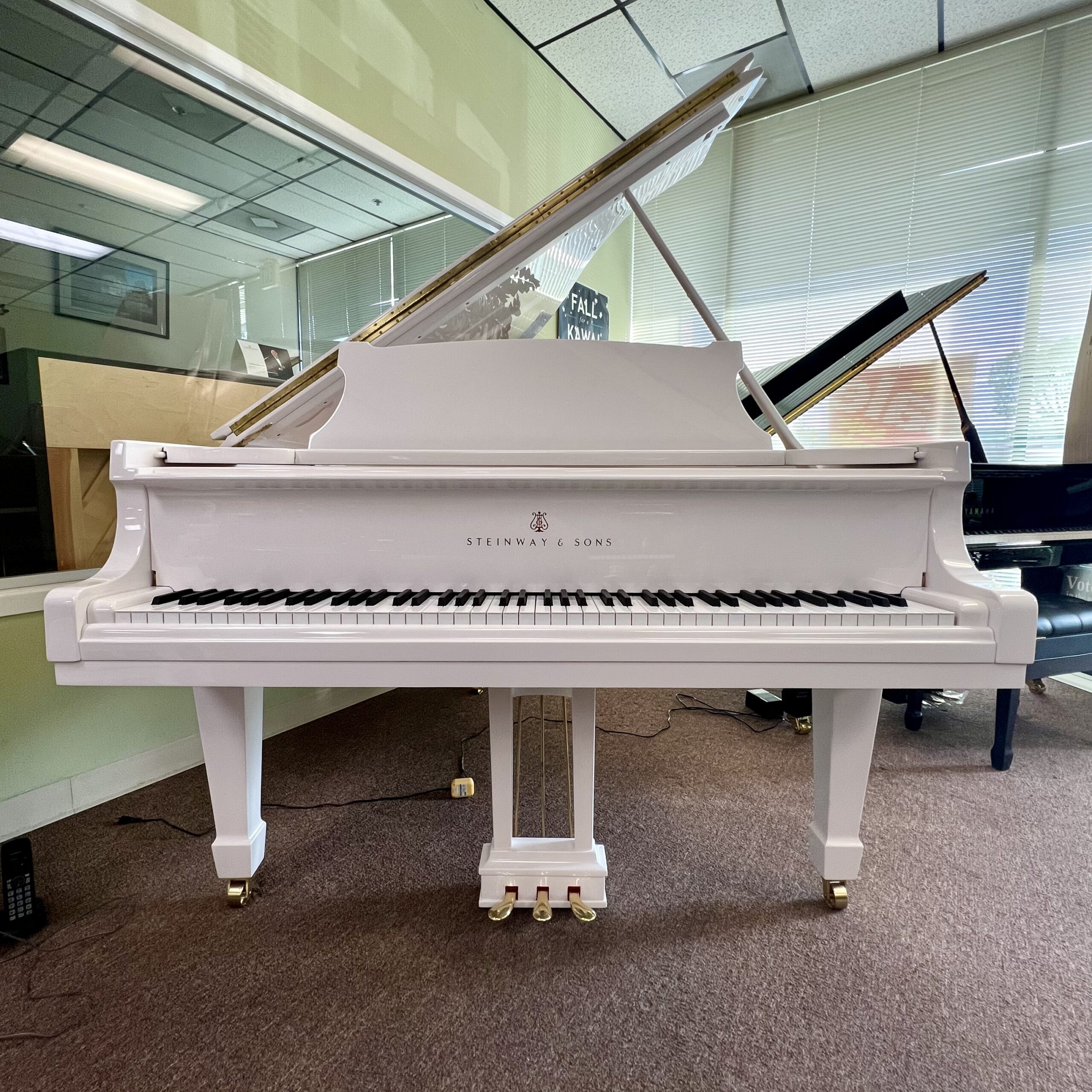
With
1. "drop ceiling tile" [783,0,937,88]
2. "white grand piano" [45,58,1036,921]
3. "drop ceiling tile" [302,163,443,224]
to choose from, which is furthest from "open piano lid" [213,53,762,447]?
"drop ceiling tile" [783,0,937,88]

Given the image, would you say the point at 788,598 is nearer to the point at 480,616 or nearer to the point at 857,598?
the point at 857,598

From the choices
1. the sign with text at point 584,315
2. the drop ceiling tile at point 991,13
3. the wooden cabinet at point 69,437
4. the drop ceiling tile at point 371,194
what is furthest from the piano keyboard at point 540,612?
the drop ceiling tile at point 991,13

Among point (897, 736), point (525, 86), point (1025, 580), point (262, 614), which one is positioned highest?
point (525, 86)

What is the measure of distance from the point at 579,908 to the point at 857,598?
36.7 inches

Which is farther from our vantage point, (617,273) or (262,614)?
(617,273)

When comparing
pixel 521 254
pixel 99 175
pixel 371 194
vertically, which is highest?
pixel 371 194

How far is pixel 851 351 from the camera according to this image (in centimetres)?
213

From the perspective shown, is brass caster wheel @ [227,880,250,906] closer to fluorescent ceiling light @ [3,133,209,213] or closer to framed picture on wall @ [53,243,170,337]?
framed picture on wall @ [53,243,170,337]

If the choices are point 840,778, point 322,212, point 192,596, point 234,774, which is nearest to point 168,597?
point 192,596

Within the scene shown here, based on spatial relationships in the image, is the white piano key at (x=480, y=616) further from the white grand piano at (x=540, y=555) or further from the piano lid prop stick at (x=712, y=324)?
the piano lid prop stick at (x=712, y=324)

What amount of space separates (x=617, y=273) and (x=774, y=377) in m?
2.60

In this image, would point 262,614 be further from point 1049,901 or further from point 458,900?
point 1049,901

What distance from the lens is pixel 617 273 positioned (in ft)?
14.2

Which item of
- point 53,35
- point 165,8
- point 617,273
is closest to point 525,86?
point 617,273
